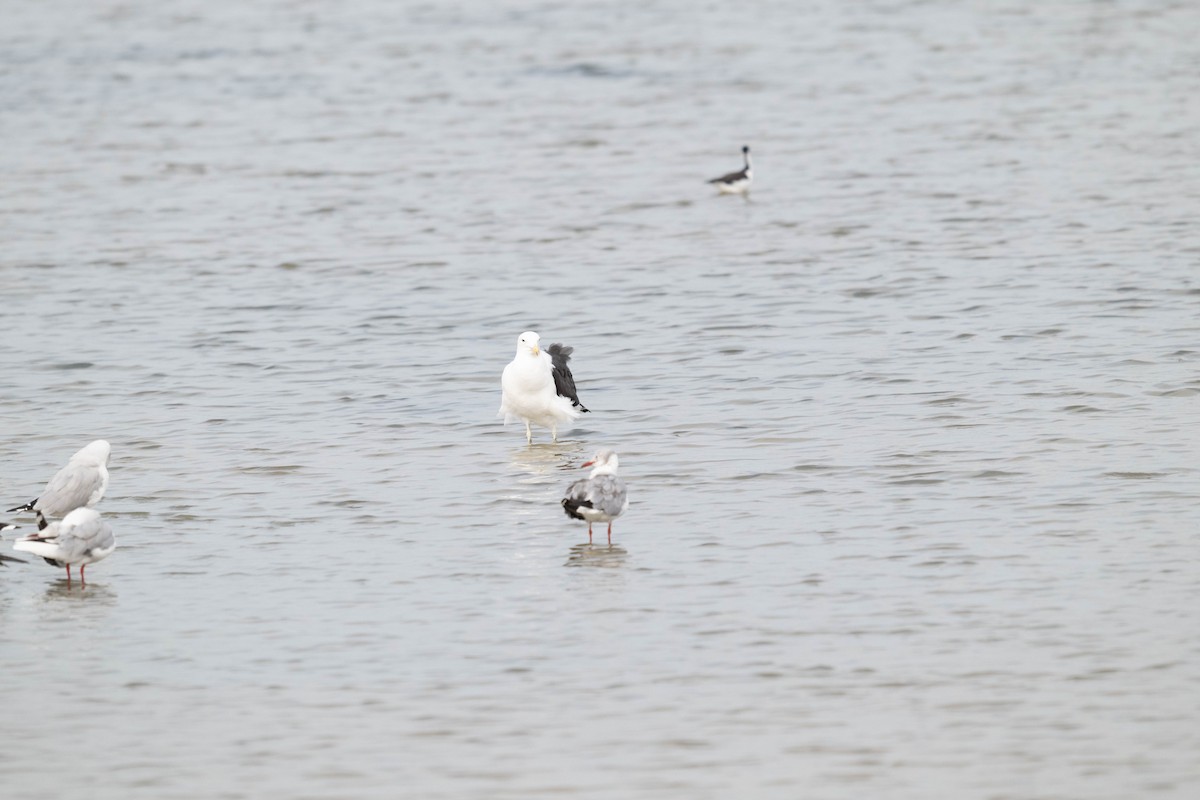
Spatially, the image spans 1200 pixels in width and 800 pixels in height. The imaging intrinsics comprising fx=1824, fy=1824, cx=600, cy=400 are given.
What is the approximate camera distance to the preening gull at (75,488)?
1189cm

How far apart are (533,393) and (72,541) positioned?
461 centimetres

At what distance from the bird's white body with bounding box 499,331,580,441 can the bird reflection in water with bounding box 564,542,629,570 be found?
3.00 meters

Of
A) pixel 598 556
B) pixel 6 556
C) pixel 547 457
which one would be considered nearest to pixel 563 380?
pixel 547 457

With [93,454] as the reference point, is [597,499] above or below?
below

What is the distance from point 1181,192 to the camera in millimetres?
23859

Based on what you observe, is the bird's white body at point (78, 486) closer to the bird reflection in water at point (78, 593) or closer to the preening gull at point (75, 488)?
the preening gull at point (75, 488)

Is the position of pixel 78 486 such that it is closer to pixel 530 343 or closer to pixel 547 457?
pixel 547 457

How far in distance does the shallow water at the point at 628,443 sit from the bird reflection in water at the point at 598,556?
0.18 ft

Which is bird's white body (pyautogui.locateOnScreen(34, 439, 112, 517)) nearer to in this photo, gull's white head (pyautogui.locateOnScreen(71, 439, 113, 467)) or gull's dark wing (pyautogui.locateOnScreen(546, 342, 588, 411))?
gull's white head (pyautogui.locateOnScreen(71, 439, 113, 467))

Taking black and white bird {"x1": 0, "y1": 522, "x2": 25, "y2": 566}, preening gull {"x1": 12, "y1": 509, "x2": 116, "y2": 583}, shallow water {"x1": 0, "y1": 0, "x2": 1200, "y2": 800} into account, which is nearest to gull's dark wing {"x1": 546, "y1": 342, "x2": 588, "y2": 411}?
shallow water {"x1": 0, "y1": 0, "x2": 1200, "y2": 800}

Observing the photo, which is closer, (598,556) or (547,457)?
(598,556)

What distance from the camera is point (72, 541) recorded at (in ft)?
35.5

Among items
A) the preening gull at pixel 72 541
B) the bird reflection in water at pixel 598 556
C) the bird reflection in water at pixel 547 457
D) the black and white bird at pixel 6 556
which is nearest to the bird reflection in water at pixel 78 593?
the preening gull at pixel 72 541

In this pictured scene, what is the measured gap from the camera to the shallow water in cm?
858
